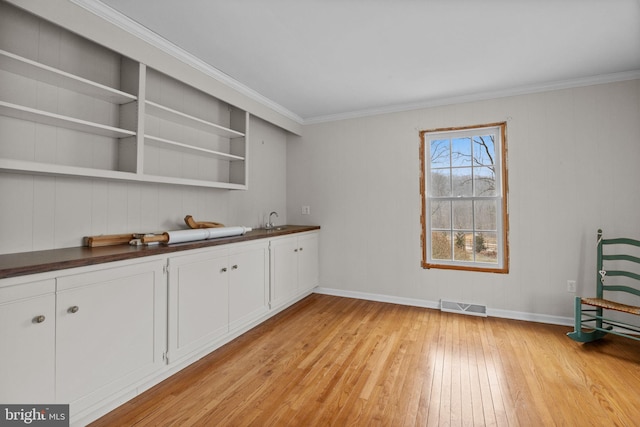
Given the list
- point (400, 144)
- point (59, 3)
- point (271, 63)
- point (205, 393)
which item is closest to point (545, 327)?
point (400, 144)

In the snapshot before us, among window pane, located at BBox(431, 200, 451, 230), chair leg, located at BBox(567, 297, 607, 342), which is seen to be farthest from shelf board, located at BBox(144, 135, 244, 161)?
chair leg, located at BBox(567, 297, 607, 342)

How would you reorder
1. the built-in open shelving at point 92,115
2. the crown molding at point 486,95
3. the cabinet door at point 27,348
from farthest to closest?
the crown molding at point 486,95 → the built-in open shelving at point 92,115 → the cabinet door at point 27,348

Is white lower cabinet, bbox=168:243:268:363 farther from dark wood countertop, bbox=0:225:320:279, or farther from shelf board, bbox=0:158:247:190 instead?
shelf board, bbox=0:158:247:190

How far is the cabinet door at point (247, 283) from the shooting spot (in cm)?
273

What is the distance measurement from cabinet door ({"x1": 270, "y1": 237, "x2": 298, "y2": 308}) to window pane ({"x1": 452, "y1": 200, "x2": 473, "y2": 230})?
2.02 meters

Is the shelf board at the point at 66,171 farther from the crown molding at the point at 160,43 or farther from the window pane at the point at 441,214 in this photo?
the window pane at the point at 441,214

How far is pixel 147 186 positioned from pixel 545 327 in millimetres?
4155

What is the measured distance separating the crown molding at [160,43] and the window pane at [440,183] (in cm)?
234

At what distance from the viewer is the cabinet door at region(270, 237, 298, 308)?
3.34m

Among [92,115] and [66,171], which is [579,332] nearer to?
[66,171]

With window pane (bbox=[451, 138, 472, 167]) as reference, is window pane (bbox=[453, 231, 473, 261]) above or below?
below

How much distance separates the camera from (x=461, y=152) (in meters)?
3.68

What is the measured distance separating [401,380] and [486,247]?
2.15m

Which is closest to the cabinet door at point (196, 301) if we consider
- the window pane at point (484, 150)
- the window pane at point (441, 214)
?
the window pane at point (441, 214)
